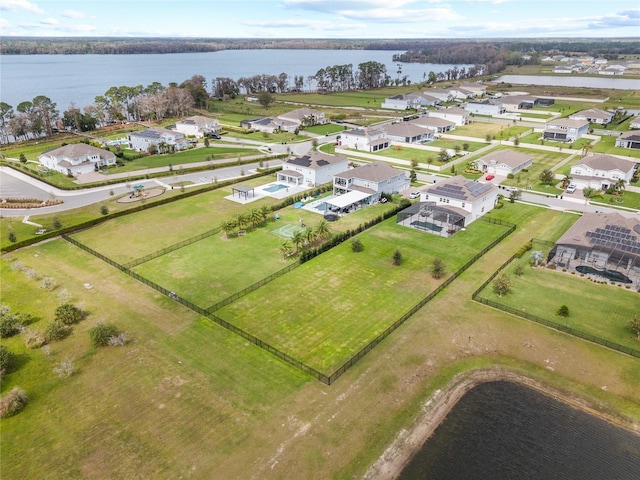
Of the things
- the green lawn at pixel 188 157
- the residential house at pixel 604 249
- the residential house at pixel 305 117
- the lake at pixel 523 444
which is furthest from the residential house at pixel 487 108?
the lake at pixel 523 444

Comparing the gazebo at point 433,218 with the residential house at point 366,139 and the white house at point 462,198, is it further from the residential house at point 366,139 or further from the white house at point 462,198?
the residential house at point 366,139

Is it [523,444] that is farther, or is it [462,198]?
[462,198]

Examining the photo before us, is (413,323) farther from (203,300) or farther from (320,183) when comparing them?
(320,183)

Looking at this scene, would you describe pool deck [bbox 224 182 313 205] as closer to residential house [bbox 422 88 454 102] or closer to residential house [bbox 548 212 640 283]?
residential house [bbox 548 212 640 283]

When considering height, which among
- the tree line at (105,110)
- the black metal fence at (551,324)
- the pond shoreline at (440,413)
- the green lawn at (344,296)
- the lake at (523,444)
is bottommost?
the lake at (523,444)

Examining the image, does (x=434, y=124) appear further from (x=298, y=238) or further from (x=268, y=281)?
(x=268, y=281)

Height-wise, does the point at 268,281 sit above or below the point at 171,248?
below

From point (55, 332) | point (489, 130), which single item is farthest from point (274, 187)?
point (489, 130)
